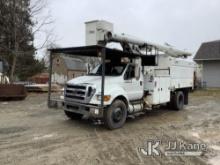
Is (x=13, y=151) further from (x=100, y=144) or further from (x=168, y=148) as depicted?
(x=168, y=148)

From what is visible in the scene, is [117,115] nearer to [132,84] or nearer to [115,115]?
[115,115]

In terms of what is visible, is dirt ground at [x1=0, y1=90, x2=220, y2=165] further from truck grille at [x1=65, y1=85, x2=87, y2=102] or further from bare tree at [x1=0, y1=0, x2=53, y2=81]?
bare tree at [x1=0, y1=0, x2=53, y2=81]

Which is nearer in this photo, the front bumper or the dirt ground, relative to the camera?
the dirt ground

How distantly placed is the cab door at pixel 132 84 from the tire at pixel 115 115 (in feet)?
2.20

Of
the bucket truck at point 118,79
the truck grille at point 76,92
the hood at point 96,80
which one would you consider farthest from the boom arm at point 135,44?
the truck grille at point 76,92

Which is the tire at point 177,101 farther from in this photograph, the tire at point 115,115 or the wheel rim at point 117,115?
the wheel rim at point 117,115

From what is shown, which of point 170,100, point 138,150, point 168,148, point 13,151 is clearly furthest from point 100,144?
point 170,100

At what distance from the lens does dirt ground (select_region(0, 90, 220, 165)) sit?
16.4 ft

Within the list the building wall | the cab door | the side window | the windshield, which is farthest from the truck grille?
the building wall

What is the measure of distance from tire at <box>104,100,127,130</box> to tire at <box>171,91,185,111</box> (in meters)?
4.25

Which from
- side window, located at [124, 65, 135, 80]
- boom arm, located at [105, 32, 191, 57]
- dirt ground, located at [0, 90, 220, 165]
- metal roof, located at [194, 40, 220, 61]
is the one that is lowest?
dirt ground, located at [0, 90, 220, 165]

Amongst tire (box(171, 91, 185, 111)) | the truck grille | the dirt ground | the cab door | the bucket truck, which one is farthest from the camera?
tire (box(171, 91, 185, 111))

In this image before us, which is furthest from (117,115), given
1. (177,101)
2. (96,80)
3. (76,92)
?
(177,101)

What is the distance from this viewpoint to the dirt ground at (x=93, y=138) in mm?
4996
